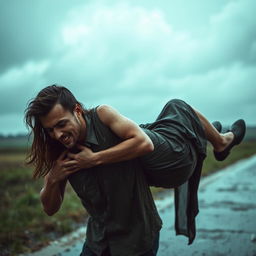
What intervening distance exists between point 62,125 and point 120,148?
0.41 meters

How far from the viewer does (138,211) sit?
2336 mm

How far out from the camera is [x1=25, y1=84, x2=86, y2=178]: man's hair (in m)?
2.16

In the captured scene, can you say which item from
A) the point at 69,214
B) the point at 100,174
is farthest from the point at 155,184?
the point at 69,214

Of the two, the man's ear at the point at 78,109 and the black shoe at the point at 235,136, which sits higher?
→ the man's ear at the point at 78,109

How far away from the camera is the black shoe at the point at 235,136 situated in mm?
3354

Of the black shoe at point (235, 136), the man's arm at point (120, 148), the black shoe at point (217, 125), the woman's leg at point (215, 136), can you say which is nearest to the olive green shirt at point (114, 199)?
the man's arm at point (120, 148)

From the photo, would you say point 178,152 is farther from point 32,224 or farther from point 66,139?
point 32,224

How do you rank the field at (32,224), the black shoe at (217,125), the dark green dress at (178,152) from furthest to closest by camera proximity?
the field at (32,224)
the black shoe at (217,125)
the dark green dress at (178,152)

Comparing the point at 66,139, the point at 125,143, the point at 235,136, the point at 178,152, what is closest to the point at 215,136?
the point at 235,136

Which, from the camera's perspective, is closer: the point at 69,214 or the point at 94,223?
the point at 94,223

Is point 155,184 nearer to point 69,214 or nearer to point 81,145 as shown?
point 81,145

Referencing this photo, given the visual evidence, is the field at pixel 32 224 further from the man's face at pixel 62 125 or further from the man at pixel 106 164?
the man's face at pixel 62 125

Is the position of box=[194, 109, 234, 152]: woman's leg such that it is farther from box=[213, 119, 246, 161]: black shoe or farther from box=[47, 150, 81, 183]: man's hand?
box=[47, 150, 81, 183]: man's hand

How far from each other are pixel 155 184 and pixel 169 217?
14.3 ft
